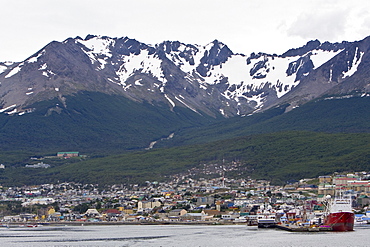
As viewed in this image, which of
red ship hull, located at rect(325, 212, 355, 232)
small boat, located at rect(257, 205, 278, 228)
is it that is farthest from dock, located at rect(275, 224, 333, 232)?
small boat, located at rect(257, 205, 278, 228)

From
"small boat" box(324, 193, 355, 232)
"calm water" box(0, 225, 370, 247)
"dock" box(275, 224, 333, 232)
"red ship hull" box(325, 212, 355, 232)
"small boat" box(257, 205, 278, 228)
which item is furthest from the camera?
"small boat" box(257, 205, 278, 228)

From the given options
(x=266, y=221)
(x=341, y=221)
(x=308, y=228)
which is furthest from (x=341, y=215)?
(x=266, y=221)

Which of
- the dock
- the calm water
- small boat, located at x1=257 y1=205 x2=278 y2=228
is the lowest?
the calm water

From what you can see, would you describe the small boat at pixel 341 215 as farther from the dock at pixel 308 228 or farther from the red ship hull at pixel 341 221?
the dock at pixel 308 228

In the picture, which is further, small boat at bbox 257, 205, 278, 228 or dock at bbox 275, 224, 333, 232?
small boat at bbox 257, 205, 278, 228

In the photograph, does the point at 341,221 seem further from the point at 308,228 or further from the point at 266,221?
the point at 266,221

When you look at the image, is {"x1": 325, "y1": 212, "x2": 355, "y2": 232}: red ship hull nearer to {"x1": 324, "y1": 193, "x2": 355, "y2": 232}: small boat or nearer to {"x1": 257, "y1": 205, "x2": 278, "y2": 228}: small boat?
{"x1": 324, "y1": 193, "x2": 355, "y2": 232}: small boat

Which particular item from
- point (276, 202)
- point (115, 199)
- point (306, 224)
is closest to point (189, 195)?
point (115, 199)

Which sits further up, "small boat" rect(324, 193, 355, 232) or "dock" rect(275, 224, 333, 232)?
"small boat" rect(324, 193, 355, 232)
